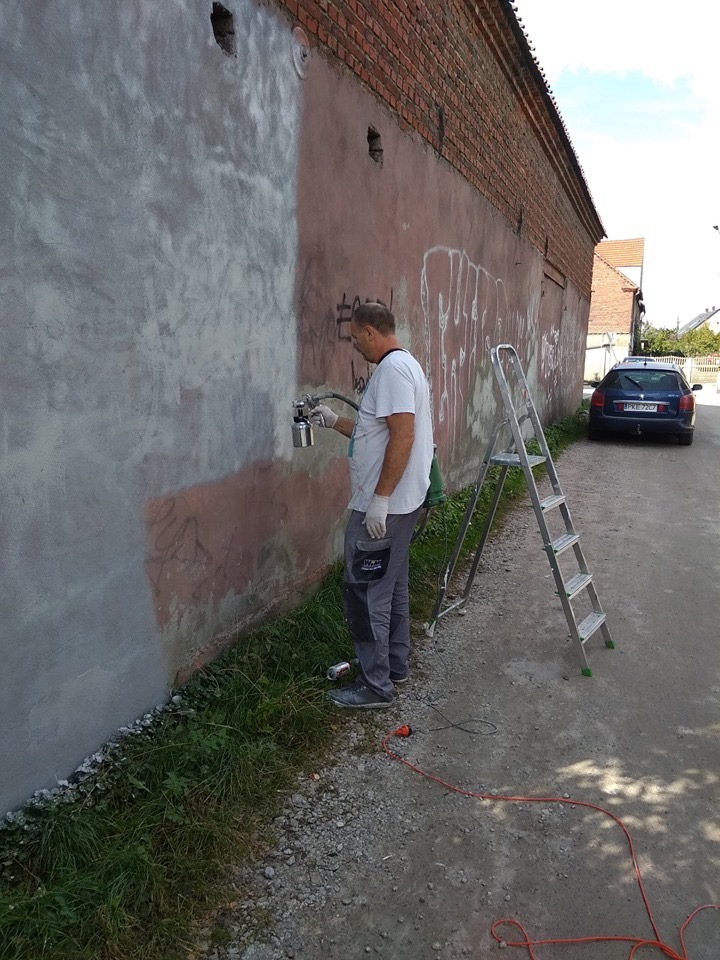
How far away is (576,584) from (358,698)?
1.52 metres

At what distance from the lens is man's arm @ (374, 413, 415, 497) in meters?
3.20

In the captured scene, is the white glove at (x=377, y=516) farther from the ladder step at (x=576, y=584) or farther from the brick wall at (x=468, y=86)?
the brick wall at (x=468, y=86)

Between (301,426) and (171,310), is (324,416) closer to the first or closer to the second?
(301,426)

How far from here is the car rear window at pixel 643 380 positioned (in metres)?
12.6

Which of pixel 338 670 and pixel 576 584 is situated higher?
pixel 576 584

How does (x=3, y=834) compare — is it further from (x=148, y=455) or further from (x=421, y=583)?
(x=421, y=583)

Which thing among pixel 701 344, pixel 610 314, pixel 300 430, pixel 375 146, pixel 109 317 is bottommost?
pixel 300 430

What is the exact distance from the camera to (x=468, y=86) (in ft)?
22.4

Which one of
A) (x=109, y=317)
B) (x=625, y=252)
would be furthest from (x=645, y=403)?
(x=625, y=252)

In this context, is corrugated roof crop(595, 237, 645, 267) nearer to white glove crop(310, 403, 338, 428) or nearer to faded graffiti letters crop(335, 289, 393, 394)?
faded graffiti letters crop(335, 289, 393, 394)

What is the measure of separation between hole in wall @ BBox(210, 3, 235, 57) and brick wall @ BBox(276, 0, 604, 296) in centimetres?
54

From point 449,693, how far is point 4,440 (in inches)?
98.0

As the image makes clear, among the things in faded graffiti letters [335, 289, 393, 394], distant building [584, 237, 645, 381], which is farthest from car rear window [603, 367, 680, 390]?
distant building [584, 237, 645, 381]

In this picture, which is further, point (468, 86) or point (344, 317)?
point (468, 86)
